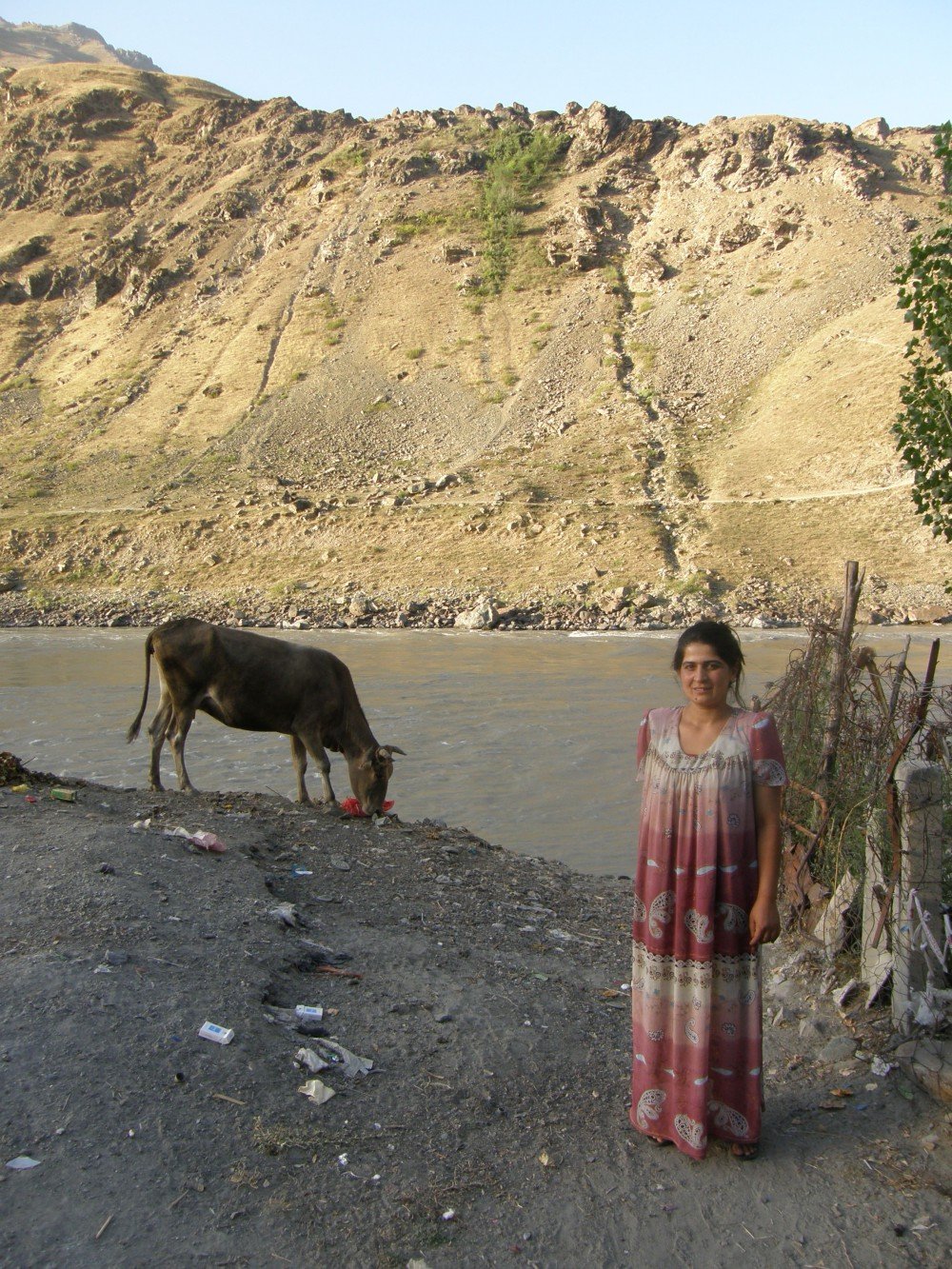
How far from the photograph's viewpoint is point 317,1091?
4.20 meters

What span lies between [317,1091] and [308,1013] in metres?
0.76

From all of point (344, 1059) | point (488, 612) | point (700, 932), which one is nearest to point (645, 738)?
point (700, 932)

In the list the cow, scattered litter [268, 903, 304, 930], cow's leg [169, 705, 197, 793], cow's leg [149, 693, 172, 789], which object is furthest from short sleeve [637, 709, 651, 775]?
cow's leg [149, 693, 172, 789]

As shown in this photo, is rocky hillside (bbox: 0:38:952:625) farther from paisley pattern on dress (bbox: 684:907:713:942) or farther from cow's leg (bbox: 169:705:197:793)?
paisley pattern on dress (bbox: 684:907:713:942)

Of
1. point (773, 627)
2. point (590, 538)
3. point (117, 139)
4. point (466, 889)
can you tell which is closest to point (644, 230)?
point (590, 538)

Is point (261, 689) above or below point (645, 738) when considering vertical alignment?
below

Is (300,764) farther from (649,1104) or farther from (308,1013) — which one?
(649,1104)

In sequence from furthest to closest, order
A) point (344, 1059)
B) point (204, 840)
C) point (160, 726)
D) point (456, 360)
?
point (456, 360)
point (160, 726)
point (204, 840)
point (344, 1059)

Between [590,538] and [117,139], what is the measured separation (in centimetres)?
6733

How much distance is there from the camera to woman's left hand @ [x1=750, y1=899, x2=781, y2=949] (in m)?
3.71

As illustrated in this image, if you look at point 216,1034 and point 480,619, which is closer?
point 216,1034

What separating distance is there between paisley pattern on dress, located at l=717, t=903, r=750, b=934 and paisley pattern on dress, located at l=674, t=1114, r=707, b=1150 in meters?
0.76

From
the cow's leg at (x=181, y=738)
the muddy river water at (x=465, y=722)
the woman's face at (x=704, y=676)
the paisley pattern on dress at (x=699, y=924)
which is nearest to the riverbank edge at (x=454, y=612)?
the muddy river water at (x=465, y=722)

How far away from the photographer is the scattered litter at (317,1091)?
4172 millimetres
